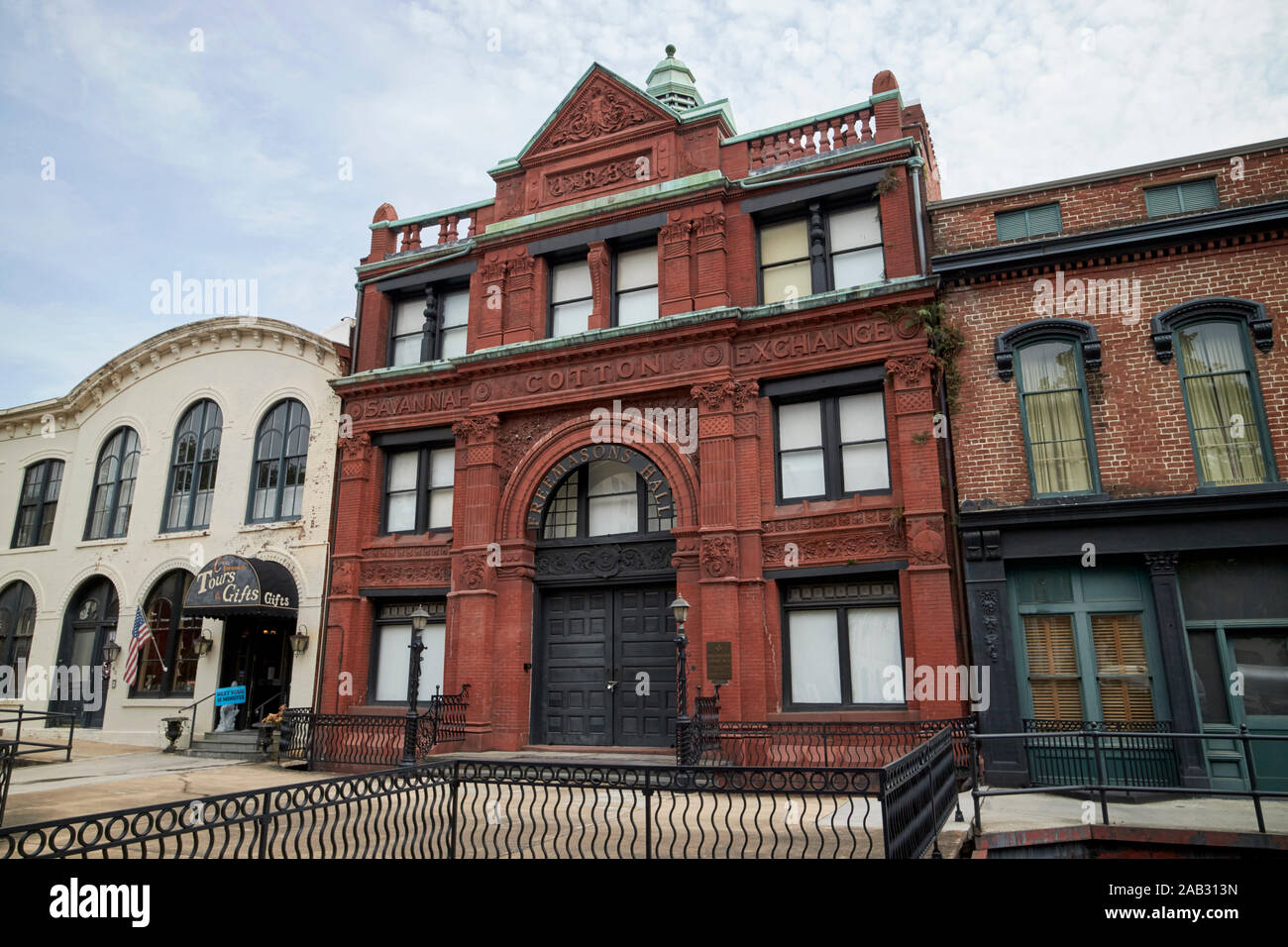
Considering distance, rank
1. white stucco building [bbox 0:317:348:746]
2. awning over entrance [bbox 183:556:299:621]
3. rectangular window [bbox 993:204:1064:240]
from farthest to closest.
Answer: white stucco building [bbox 0:317:348:746] < awning over entrance [bbox 183:556:299:621] < rectangular window [bbox 993:204:1064:240]

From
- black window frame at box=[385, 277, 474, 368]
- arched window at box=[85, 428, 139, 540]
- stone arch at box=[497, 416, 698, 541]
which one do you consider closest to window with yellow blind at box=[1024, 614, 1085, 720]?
stone arch at box=[497, 416, 698, 541]

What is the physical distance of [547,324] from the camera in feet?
66.8

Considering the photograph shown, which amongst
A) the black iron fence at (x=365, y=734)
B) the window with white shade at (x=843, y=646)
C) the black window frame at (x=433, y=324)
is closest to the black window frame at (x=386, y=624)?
the black iron fence at (x=365, y=734)

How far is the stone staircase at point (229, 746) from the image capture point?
2003 centimetres

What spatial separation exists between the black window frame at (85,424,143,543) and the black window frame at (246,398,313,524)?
15.9 ft

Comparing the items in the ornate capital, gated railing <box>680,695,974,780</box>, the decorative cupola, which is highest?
the decorative cupola

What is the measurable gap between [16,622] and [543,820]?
26.4 meters

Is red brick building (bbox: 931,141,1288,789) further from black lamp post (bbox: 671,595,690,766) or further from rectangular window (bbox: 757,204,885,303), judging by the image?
black lamp post (bbox: 671,595,690,766)

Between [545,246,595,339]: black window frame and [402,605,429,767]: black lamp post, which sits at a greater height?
[545,246,595,339]: black window frame

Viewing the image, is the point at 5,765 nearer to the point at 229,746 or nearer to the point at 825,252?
the point at 229,746

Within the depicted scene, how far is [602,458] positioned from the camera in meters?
18.6

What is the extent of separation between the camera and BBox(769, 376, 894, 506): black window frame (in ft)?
54.5

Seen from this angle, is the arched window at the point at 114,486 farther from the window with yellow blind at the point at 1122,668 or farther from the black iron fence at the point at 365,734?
the window with yellow blind at the point at 1122,668

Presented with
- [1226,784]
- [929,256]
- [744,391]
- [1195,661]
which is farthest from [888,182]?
[1226,784]
